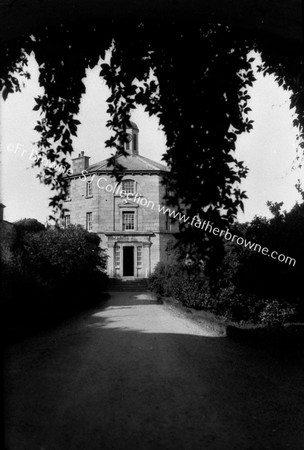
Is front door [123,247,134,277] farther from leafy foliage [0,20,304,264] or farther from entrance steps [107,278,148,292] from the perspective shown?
leafy foliage [0,20,304,264]

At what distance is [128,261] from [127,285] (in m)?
6.18

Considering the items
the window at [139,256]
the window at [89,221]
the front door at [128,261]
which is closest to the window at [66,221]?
the window at [89,221]

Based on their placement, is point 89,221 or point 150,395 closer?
point 150,395

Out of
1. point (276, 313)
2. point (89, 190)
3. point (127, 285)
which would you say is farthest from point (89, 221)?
point (276, 313)

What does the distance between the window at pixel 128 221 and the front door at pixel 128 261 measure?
81.4 inches

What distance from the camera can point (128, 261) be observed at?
126 ft

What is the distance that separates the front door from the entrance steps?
9.37 ft

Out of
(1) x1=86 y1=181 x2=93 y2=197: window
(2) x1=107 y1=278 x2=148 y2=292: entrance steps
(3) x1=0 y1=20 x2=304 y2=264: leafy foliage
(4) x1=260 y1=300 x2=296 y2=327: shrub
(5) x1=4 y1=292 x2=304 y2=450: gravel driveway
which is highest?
(1) x1=86 y1=181 x2=93 y2=197: window

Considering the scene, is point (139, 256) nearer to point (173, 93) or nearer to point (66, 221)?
point (66, 221)

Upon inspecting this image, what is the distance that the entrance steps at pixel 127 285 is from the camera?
30562 mm

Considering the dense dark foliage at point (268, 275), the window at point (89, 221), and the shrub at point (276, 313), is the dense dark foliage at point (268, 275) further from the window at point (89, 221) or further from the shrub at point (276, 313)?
the window at point (89, 221)

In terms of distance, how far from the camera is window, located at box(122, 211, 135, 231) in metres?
38.2

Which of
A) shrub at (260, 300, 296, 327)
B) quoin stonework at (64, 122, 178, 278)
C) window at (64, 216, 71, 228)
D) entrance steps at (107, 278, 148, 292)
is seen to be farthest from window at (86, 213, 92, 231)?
shrub at (260, 300, 296, 327)

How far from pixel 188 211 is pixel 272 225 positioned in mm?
7130
